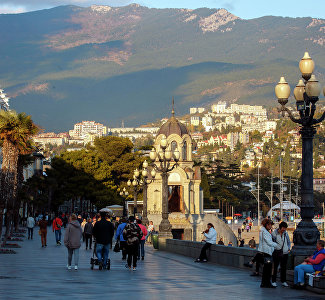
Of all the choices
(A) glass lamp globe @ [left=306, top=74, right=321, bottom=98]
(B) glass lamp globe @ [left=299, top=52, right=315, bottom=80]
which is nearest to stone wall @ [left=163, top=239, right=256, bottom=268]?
(A) glass lamp globe @ [left=306, top=74, right=321, bottom=98]

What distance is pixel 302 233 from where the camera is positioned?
1750 cm

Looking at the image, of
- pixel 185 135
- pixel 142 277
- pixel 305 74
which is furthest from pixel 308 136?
pixel 185 135

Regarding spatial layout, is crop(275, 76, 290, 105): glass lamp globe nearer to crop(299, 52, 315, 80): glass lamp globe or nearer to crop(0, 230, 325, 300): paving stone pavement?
crop(299, 52, 315, 80): glass lamp globe

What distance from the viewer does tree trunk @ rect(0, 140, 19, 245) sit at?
32625mm

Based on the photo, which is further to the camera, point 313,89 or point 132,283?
point 313,89

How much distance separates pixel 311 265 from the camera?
1609 centimetres

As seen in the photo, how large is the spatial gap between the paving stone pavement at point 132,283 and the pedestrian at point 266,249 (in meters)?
0.27

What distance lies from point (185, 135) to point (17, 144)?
30.1 metres

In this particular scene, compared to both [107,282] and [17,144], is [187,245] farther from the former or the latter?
[17,144]

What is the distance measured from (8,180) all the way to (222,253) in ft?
49.6

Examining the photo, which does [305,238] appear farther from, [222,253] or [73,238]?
[73,238]

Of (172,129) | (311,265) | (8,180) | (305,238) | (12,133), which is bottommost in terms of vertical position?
(311,265)

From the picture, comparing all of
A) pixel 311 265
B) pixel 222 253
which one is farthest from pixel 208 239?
pixel 311 265

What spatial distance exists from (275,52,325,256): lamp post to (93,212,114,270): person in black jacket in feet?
18.7
